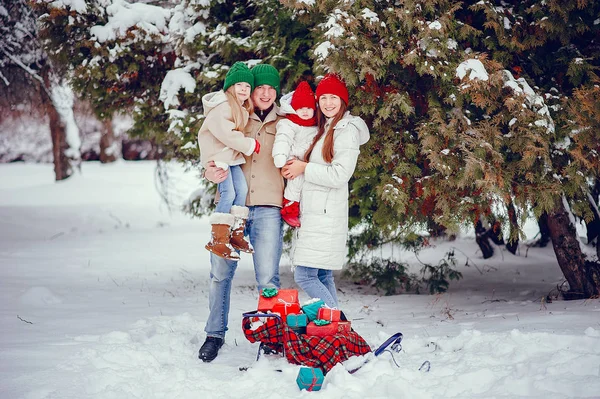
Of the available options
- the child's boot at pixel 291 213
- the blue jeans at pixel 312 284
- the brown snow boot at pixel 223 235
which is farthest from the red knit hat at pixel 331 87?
the blue jeans at pixel 312 284

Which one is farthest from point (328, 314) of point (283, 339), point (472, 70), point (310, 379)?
point (472, 70)

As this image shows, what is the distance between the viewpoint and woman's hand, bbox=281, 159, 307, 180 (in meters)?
4.04

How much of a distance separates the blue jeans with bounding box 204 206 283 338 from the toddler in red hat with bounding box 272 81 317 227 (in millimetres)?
119

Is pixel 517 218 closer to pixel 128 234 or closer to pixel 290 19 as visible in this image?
pixel 290 19

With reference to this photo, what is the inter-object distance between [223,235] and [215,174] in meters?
0.43

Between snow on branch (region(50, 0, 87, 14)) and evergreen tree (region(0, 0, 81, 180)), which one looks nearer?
snow on branch (region(50, 0, 87, 14))

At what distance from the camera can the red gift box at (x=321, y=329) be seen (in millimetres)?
3695

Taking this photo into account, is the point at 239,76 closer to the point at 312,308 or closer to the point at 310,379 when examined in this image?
the point at 312,308

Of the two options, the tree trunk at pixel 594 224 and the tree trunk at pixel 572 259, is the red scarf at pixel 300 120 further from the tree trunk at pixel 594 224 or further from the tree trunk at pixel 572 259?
the tree trunk at pixel 594 224

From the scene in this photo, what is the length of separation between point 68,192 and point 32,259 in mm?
7210

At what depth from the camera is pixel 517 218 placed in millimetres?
4977

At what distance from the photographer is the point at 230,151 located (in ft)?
13.4

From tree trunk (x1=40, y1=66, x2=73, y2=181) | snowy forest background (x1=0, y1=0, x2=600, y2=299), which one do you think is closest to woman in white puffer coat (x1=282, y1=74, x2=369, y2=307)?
snowy forest background (x1=0, y1=0, x2=600, y2=299)

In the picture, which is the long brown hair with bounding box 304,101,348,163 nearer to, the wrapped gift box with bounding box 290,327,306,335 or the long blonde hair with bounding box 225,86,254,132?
the long blonde hair with bounding box 225,86,254,132
